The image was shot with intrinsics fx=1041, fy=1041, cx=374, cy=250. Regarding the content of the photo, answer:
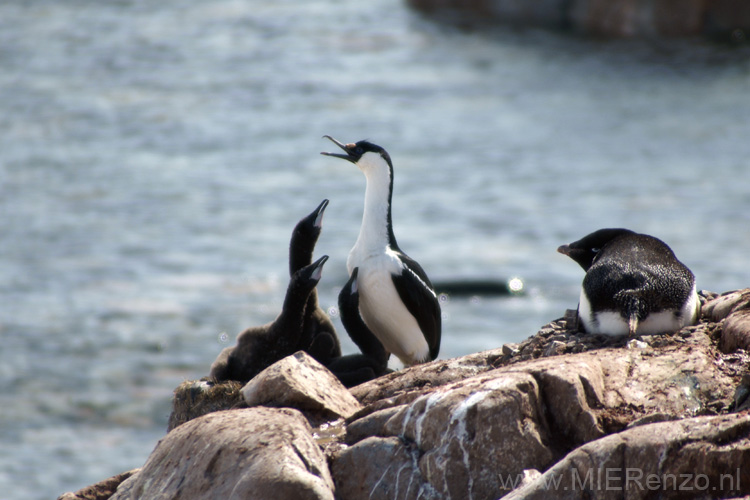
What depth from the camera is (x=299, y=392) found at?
5574 millimetres

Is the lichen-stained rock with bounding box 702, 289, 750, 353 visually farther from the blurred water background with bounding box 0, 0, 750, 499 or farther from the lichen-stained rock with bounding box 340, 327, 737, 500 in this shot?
the blurred water background with bounding box 0, 0, 750, 499

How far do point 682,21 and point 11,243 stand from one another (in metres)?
16.9

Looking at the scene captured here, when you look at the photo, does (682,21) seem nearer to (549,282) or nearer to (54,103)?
(549,282)

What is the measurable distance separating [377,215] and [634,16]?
68.2ft

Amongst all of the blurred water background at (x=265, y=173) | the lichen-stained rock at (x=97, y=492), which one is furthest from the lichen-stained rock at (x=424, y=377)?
the blurred water background at (x=265, y=173)

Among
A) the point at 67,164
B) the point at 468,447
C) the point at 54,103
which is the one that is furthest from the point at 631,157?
the point at 468,447

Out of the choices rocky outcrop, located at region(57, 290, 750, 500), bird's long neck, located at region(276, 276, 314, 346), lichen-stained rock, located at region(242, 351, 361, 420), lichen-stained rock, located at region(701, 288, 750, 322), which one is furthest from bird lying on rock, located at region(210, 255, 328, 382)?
lichen-stained rock, located at region(701, 288, 750, 322)

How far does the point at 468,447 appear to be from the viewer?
473 cm

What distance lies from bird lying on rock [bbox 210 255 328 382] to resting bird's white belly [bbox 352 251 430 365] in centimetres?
55

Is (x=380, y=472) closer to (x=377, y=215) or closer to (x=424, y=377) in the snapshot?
(x=424, y=377)

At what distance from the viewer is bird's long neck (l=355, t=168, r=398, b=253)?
7824 mm

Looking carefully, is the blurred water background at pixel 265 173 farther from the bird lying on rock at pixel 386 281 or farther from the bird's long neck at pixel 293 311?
the bird's long neck at pixel 293 311

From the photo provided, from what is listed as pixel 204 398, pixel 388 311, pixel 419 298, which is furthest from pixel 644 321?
pixel 204 398

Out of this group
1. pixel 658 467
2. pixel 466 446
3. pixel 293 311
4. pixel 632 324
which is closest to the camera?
pixel 658 467
